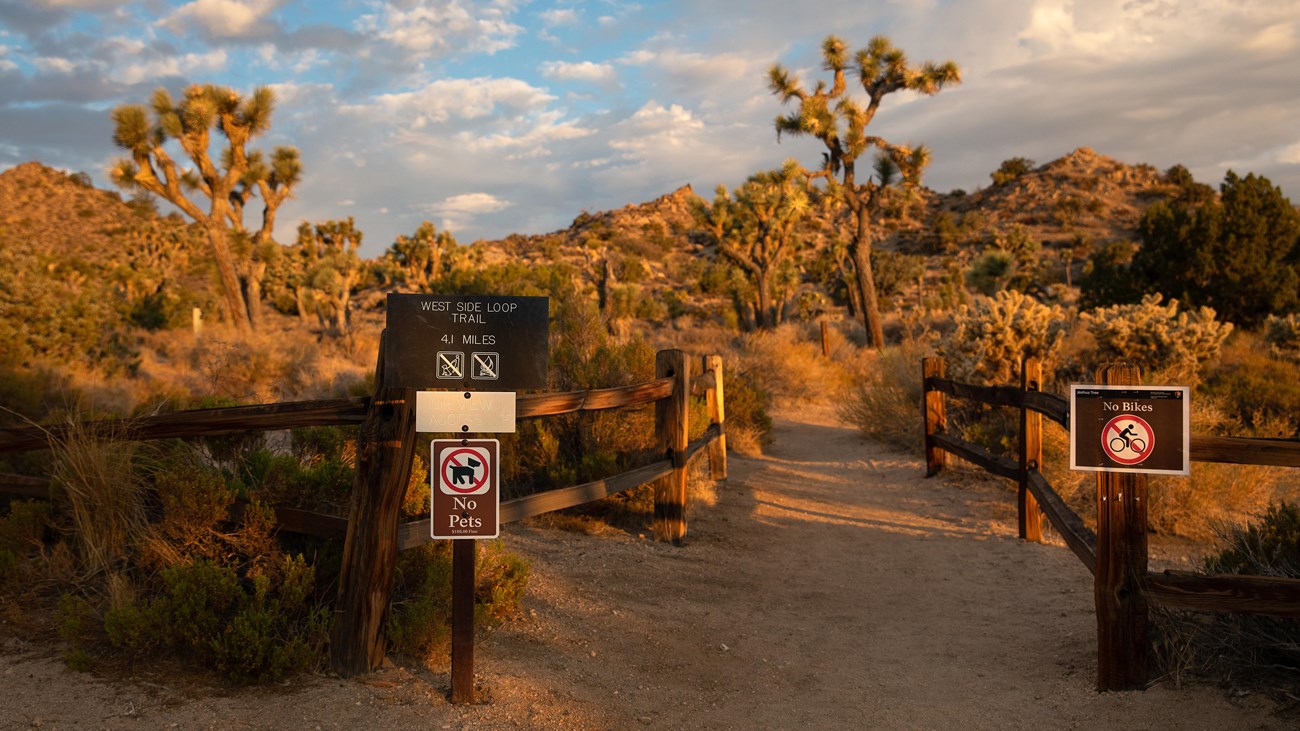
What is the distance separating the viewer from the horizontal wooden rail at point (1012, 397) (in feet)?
18.8

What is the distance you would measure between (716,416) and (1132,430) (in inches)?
256

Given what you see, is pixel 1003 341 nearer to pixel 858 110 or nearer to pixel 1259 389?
pixel 1259 389

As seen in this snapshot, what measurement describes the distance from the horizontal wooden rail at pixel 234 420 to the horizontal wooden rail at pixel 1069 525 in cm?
366

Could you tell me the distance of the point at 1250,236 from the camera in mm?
21578

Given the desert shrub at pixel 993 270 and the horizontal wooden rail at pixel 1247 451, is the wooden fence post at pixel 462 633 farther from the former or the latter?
the desert shrub at pixel 993 270

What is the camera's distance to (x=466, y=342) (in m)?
4.01

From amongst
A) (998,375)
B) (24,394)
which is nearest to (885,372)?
(998,375)

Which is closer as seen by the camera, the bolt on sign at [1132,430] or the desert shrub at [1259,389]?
the bolt on sign at [1132,430]

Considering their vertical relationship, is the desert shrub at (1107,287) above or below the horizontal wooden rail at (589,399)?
above

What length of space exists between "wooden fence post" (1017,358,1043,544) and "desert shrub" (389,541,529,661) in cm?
444

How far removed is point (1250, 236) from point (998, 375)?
13.2 metres

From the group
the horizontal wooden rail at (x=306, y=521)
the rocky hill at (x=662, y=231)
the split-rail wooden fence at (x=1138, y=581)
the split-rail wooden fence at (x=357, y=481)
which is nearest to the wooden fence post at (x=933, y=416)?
the split-rail wooden fence at (x=1138, y=581)

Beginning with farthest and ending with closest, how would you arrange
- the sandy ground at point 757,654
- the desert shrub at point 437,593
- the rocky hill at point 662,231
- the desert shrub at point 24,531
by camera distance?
the rocky hill at point 662,231
the desert shrub at point 24,531
the desert shrub at point 437,593
the sandy ground at point 757,654

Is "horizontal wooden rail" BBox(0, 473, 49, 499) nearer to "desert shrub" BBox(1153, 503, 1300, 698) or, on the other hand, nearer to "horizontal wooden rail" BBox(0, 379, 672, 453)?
"horizontal wooden rail" BBox(0, 379, 672, 453)
